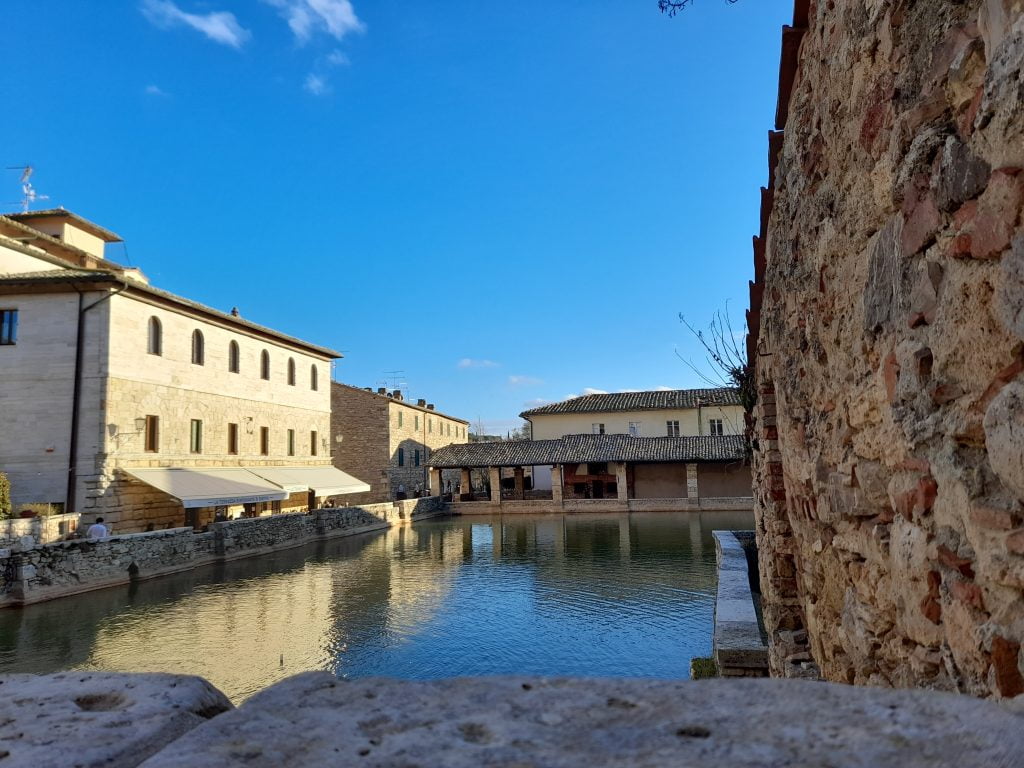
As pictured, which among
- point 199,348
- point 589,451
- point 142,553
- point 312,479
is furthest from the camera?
point 589,451

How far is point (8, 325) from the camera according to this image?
61.1 feet

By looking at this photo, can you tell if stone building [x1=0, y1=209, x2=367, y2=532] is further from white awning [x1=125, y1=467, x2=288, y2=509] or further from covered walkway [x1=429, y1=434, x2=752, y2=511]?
covered walkway [x1=429, y1=434, x2=752, y2=511]

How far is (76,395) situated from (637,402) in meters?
31.1

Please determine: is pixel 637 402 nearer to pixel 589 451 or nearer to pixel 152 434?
pixel 589 451

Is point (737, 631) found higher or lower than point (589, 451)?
lower

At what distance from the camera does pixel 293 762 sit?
97cm

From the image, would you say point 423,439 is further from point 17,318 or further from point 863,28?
point 863,28

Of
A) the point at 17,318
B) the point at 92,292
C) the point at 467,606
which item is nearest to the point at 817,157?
the point at 467,606

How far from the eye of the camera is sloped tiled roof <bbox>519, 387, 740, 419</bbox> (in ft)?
134

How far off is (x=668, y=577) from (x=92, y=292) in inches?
656

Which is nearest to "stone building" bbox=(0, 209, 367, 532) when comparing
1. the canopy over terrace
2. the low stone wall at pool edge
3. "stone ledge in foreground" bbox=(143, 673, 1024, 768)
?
the low stone wall at pool edge

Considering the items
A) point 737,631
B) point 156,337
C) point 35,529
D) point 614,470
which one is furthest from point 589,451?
point 737,631

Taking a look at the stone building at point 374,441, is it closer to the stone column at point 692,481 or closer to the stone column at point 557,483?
the stone column at point 557,483

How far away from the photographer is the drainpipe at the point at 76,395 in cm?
1745
